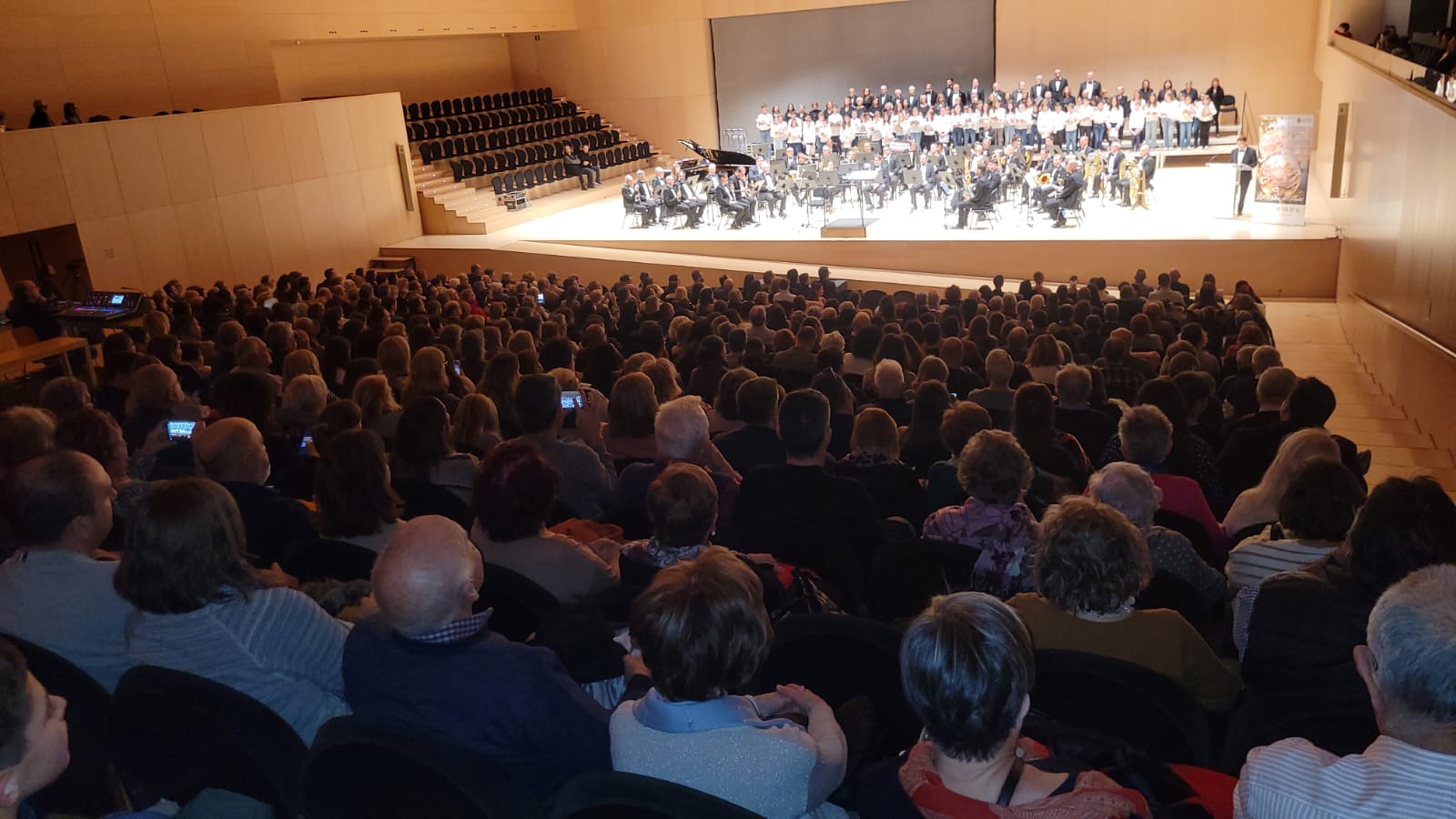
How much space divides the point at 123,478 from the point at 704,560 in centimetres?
314

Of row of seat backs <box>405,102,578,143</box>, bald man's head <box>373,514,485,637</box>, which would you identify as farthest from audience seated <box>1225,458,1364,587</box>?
row of seat backs <box>405,102,578,143</box>

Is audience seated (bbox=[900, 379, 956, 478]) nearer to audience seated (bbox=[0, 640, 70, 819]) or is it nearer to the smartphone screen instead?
the smartphone screen

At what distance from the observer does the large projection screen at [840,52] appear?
901 inches

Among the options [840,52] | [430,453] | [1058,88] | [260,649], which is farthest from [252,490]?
[840,52]

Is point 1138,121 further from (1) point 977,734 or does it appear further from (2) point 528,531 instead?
(1) point 977,734

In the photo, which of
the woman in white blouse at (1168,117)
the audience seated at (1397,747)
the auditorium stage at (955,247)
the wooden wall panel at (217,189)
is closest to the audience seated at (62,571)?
the audience seated at (1397,747)

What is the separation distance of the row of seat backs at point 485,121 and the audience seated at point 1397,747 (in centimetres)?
1900

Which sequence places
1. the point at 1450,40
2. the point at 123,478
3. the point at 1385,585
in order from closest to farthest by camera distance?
the point at 1385,585 → the point at 123,478 → the point at 1450,40

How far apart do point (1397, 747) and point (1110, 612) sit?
902mm

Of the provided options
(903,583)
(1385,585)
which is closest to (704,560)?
(903,583)

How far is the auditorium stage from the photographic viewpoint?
1277 centimetres

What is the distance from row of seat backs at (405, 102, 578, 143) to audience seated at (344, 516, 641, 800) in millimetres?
17908

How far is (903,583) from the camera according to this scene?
3182 millimetres

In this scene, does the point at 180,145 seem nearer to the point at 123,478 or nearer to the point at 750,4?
the point at 123,478
